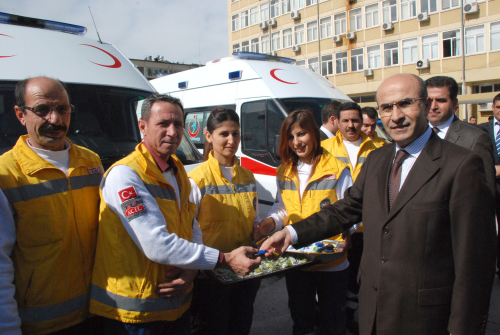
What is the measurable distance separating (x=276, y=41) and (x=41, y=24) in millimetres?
29767

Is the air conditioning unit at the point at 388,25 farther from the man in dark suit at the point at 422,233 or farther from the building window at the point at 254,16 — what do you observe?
the man in dark suit at the point at 422,233

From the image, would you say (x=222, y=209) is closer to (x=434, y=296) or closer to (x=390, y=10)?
(x=434, y=296)

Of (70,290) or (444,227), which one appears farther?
(70,290)

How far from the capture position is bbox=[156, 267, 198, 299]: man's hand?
1.83 m

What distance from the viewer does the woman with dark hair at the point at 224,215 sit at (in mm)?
2469

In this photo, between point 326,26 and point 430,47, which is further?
point 326,26

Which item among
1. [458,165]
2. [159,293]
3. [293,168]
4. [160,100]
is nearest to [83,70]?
[160,100]

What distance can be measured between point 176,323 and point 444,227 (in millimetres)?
1518

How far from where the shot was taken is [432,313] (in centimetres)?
171

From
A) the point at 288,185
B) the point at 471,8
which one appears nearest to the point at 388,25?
the point at 471,8

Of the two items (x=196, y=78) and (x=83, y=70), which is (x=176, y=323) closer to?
(x=83, y=70)

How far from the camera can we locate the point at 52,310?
5.74 ft

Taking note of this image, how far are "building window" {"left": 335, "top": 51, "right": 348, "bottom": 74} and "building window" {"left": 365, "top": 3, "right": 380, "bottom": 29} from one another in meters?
2.69

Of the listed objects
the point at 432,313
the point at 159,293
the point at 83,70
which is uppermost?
the point at 83,70
